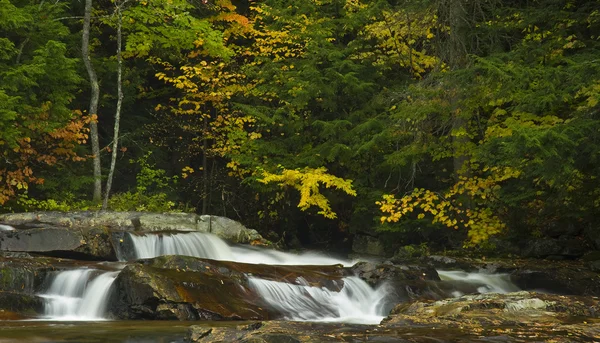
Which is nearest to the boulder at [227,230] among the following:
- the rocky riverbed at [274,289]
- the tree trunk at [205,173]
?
the rocky riverbed at [274,289]

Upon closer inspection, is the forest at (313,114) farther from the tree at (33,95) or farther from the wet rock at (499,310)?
the wet rock at (499,310)

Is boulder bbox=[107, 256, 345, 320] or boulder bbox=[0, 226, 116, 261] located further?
boulder bbox=[0, 226, 116, 261]

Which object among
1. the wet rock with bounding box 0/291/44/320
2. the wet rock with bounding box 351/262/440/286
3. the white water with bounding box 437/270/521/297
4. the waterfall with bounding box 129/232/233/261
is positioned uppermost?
the waterfall with bounding box 129/232/233/261

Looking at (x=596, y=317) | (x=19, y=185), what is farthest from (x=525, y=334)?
(x=19, y=185)

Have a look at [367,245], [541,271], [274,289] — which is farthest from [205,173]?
[541,271]

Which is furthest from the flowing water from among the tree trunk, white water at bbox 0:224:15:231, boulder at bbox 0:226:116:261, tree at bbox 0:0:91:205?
the tree trunk

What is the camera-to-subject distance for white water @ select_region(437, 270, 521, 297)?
11.8 metres

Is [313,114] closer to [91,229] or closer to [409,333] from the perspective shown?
[91,229]

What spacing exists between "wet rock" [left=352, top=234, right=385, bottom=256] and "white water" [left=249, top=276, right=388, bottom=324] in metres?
7.73

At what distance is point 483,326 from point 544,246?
883 cm

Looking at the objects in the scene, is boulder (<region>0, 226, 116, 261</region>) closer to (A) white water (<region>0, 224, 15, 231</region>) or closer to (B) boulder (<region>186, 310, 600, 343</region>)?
(A) white water (<region>0, 224, 15, 231</region>)

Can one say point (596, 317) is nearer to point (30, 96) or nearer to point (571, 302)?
point (571, 302)

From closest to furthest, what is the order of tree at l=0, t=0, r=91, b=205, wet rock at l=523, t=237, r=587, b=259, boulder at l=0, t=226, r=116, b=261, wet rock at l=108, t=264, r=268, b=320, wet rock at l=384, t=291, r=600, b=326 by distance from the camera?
wet rock at l=384, t=291, r=600, b=326 < wet rock at l=108, t=264, r=268, b=320 < boulder at l=0, t=226, r=116, b=261 < wet rock at l=523, t=237, r=587, b=259 < tree at l=0, t=0, r=91, b=205

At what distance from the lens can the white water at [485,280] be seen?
38.7 ft
